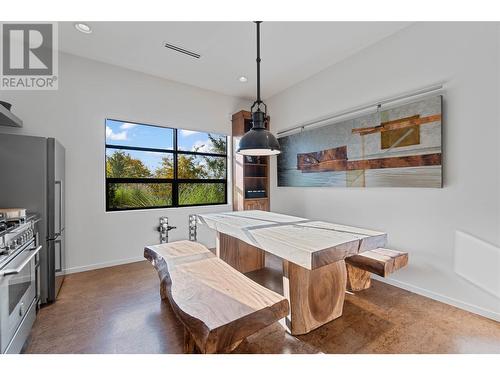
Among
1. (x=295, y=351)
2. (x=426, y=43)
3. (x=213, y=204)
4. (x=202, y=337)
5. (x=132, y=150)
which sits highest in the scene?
(x=426, y=43)

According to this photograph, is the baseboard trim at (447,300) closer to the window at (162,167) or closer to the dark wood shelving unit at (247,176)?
the dark wood shelving unit at (247,176)

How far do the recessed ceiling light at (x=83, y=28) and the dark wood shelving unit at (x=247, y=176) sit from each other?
91.0 inches

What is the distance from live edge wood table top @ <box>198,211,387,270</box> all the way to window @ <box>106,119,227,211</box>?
1.79 meters

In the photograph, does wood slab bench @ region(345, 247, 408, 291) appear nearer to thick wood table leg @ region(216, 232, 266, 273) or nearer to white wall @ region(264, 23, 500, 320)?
white wall @ region(264, 23, 500, 320)

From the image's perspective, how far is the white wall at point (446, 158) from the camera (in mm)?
1960

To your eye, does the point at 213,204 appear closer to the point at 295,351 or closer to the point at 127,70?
the point at 127,70

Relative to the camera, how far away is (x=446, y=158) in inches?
86.9

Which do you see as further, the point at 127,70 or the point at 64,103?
the point at 127,70

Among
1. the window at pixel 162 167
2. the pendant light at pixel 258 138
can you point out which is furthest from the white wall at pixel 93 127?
the pendant light at pixel 258 138

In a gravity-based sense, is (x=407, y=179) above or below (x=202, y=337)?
above
